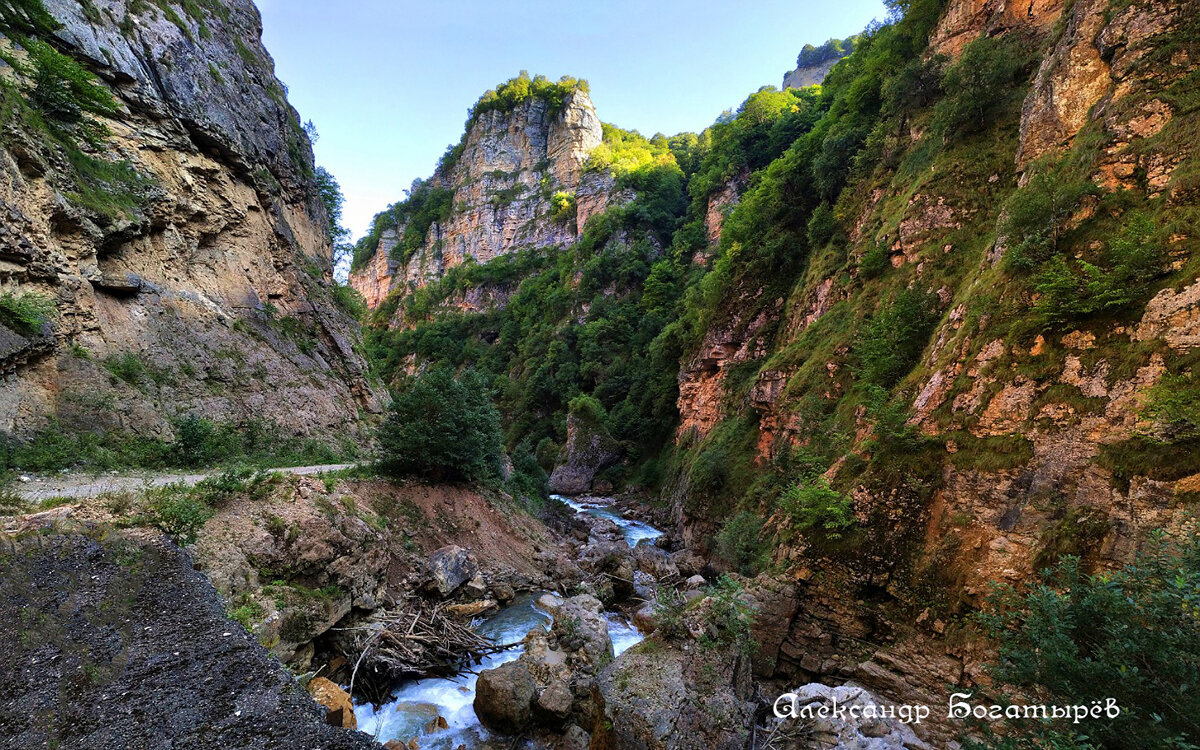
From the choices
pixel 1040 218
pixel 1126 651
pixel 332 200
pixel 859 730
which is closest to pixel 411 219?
pixel 332 200

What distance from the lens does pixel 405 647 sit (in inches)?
373

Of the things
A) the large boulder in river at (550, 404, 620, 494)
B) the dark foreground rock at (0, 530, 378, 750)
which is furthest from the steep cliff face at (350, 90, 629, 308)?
the dark foreground rock at (0, 530, 378, 750)

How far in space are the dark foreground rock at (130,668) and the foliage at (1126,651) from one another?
6.97 m

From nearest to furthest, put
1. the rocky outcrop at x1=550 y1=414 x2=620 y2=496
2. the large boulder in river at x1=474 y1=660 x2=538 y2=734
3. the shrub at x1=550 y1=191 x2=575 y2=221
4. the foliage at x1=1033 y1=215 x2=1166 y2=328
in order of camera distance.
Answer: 1. the foliage at x1=1033 y1=215 x2=1166 y2=328
2. the large boulder in river at x1=474 y1=660 x2=538 y2=734
3. the rocky outcrop at x1=550 y1=414 x2=620 y2=496
4. the shrub at x1=550 y1=191 x2=575 y2=221

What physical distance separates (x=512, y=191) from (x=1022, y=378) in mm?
82576

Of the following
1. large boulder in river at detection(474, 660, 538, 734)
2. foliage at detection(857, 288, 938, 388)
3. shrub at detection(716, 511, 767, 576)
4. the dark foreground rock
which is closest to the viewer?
the dark foreground rock

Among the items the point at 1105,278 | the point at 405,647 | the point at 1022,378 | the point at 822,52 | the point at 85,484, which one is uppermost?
the point at 822,52

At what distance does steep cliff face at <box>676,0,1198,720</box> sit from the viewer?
7199 millimetres

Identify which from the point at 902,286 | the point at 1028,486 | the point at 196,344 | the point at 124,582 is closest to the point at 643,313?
the point at 902,286

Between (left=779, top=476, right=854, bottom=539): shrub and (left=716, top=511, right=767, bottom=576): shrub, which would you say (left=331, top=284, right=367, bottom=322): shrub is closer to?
(left=716, top=511, right=767, bottom=576): shrub

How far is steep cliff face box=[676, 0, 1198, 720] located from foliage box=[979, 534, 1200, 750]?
220 centimetres

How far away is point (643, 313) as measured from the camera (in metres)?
51.0

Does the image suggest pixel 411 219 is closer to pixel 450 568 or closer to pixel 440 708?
pixel 450 568

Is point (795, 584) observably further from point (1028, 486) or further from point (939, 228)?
point (939, 228)
